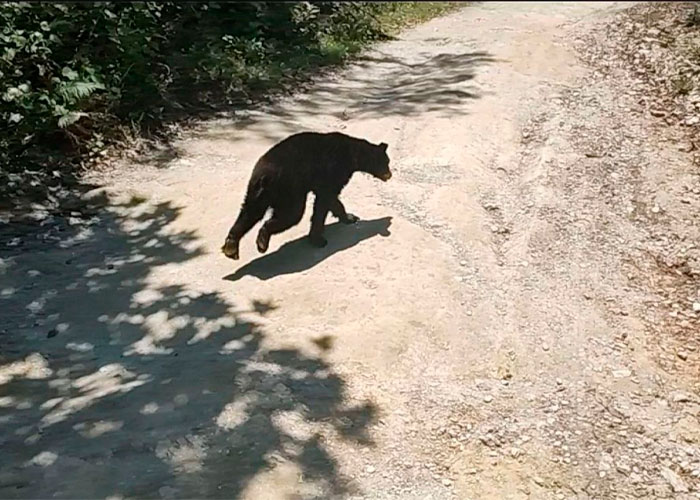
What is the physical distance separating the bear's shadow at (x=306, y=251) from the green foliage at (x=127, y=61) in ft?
11.6

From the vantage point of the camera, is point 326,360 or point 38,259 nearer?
point 326,360

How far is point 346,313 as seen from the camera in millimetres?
5465

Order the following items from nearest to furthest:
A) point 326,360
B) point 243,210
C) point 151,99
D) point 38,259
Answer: point 326,360
point 243,210
point 38,259
point 151,99

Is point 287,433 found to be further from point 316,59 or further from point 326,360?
point 316,59

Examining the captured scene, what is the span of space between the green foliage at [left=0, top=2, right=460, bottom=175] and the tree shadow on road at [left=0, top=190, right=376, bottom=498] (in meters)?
2.31

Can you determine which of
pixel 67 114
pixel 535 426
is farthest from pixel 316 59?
pixel 535 426

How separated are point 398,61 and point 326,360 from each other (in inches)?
349

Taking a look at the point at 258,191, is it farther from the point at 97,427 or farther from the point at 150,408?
the point at 97,427

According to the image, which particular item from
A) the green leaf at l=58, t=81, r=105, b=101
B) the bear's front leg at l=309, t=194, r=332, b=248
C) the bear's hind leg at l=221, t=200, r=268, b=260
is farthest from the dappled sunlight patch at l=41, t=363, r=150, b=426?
the green leaf at l=58, t=81, r=105, b=101

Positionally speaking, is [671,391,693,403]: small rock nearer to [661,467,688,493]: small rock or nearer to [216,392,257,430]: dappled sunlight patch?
[661,467,688,493]: small rock

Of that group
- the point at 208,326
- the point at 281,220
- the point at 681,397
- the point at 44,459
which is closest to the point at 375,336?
the point at 208,326

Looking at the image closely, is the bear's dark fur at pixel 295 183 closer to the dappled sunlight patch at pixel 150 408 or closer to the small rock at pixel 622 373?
the dappled sunlight patch at pixel 150 408

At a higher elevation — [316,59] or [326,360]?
[316,59]

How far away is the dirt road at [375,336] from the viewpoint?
4.07 meters
